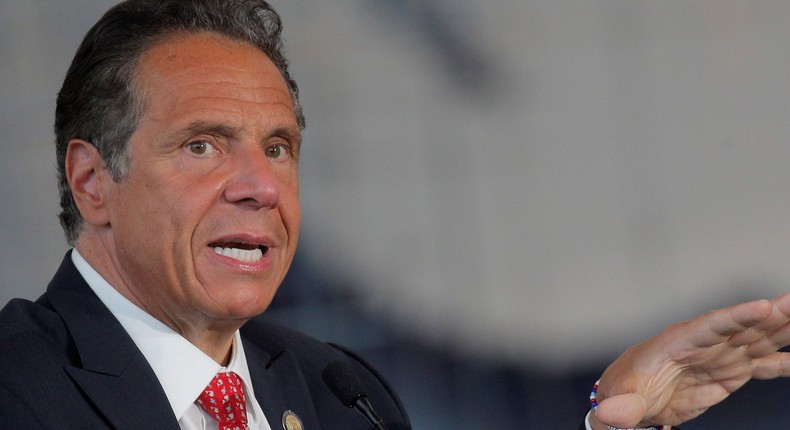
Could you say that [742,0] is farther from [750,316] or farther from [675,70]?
[750,316]

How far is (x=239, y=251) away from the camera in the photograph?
1797 mm

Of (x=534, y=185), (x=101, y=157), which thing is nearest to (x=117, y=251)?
(x=101, y=157)

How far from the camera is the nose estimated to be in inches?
69.5

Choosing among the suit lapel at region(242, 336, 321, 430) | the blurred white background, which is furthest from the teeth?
the blurred white background

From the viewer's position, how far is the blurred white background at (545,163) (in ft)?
8.98

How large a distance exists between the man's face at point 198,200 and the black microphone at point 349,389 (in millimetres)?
213

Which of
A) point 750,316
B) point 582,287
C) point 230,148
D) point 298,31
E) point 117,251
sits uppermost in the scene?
point 298,31

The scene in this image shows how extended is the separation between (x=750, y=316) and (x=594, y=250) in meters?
1.30

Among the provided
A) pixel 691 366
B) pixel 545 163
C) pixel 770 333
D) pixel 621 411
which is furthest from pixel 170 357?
pixel 545 163

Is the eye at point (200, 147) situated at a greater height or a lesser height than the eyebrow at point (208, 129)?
lesser

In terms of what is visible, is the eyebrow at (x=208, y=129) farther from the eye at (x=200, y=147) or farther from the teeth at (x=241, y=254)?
the teeth at (x=241, y=254)

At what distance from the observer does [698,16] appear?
278cm

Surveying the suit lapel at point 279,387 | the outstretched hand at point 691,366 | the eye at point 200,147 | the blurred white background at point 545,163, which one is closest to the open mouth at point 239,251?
the eye at point 200,147

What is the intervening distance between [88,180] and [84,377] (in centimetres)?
38
